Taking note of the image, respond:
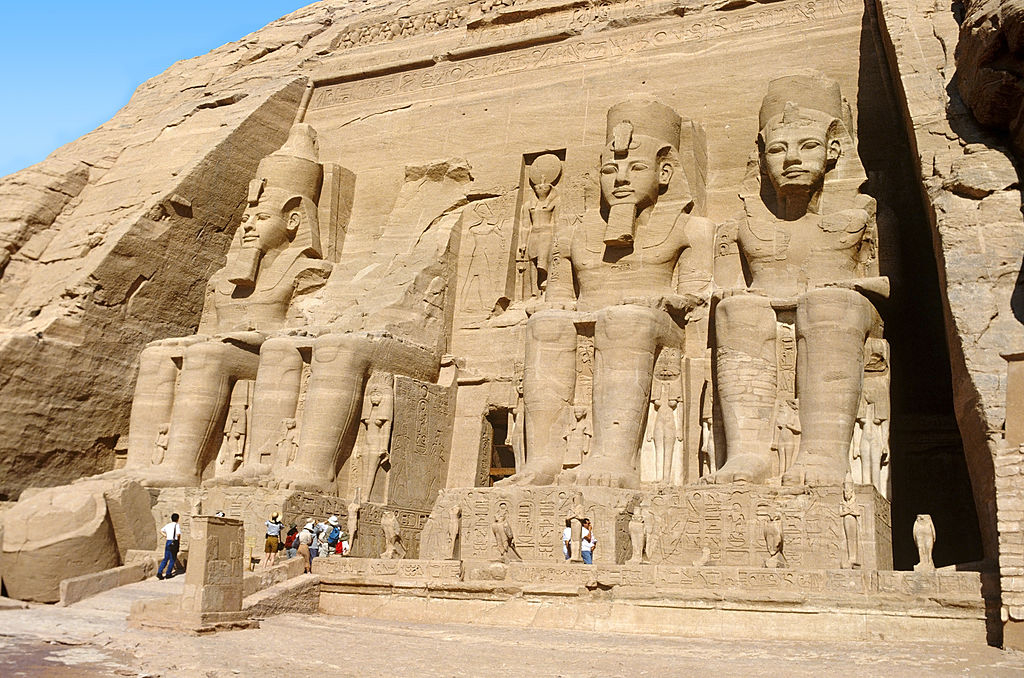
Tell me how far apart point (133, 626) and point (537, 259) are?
19.1 feet

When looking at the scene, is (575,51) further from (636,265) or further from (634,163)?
(636,265)

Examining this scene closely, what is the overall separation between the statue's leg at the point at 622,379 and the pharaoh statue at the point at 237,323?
10.2 ft

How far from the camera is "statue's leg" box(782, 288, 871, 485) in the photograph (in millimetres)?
8653

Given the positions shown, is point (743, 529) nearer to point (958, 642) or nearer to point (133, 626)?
point (958, 642)

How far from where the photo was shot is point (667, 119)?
10609 mm

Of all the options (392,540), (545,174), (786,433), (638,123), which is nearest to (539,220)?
(545,174)

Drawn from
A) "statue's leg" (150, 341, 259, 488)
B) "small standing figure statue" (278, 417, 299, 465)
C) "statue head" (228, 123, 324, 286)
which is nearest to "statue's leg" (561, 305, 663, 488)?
"small standing figure statue" (278, 417, 299, 465)

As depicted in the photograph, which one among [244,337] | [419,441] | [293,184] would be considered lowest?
[419,441]

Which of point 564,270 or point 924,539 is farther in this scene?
point 564,270

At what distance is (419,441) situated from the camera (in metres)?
10.6

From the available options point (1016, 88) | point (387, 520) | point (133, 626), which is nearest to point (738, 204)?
point (1016, 88)

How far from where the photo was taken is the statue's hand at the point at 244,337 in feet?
36.6

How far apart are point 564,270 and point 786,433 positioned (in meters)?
2.94

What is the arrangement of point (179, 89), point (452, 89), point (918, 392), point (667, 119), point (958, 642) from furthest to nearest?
point (179, 89), point (452, 89), point (667, 119), point (918, 392), point (958, 642)
